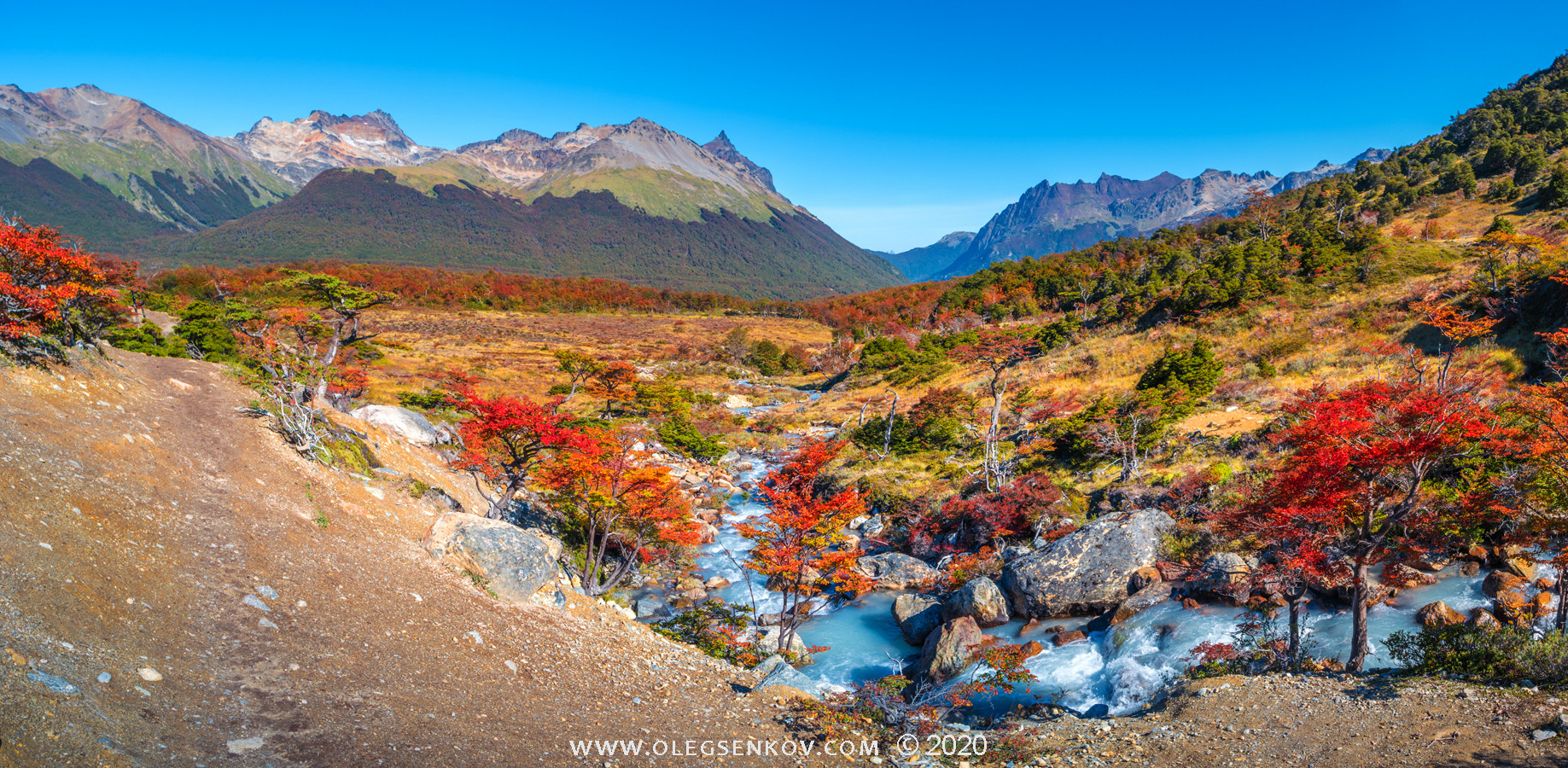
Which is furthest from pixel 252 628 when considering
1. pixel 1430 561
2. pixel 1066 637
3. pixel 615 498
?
pixel 1430 561

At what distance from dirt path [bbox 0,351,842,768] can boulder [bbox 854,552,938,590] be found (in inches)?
330

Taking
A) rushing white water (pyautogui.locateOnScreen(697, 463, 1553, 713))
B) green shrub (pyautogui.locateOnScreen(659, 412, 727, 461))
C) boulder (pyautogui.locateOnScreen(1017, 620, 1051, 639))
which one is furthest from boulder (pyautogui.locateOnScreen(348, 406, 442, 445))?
boulder (pyautogui.locateOnScreen(1017, 620, 1051, 639))

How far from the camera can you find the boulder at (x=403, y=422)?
22.4 m

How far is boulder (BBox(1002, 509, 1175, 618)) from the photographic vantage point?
16.3 m

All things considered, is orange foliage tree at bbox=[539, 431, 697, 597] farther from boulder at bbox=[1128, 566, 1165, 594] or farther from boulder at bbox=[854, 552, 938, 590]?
boulder at bbox=[1128, 566, 1165, 594]

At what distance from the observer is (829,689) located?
12836 mm

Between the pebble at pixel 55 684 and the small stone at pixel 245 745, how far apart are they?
57.5 inches

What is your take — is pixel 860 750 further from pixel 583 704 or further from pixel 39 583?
pixel 39 583

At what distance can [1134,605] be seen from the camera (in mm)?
15453

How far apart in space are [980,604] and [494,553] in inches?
482

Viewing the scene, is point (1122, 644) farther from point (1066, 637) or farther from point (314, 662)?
point (314, 662)

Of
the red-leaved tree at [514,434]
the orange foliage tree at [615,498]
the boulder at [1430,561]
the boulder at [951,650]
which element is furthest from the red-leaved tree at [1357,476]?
the red-leaved tree at [514,434]

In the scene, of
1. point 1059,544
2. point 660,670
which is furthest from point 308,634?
point 1059,544

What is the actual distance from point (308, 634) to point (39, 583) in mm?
2844
